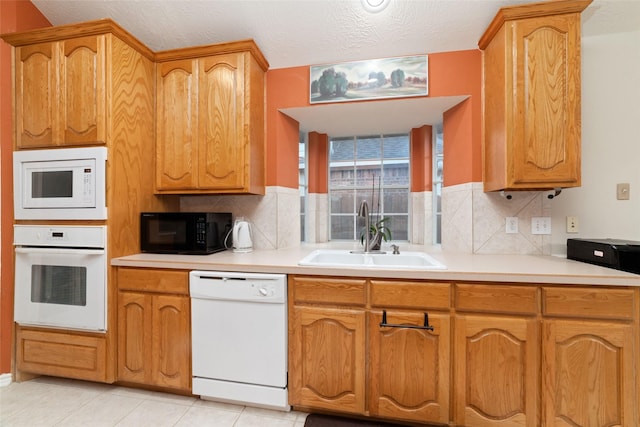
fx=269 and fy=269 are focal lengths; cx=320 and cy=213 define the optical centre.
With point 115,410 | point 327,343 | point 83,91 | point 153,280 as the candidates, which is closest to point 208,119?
point 83,91

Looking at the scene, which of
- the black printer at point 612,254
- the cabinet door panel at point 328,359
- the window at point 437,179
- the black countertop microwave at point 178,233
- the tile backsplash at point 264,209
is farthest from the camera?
the window at point 437,179

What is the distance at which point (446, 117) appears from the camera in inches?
85.2

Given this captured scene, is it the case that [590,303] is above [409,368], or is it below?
above

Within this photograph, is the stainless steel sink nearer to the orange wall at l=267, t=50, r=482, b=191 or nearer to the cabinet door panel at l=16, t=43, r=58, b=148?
the orange wall at l=267, t=50, r=482, b=191

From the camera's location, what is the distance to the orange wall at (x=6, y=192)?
1777mm

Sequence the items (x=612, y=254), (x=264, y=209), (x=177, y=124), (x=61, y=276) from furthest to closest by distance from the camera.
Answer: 1. (x=264, y=209)
2. (x=177, y=124)
3. (x=61, y=276)
4. (x=612, y=254)

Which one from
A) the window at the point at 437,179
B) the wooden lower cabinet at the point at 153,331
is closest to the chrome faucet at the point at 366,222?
the window at the point at 437,179

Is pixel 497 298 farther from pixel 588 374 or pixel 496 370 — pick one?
pixel 588 374

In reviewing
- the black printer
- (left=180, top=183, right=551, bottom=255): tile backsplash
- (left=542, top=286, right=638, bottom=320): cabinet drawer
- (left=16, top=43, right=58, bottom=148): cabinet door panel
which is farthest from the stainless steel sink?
(left=16, top=43, right=58, bottom=148): cabinet door panel

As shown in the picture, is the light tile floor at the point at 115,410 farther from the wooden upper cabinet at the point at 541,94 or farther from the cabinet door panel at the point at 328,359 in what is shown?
the wooden upper cabinet at the point at 541,94

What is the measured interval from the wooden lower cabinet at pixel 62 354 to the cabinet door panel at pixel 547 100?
279cm

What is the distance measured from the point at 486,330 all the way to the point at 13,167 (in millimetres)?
3045

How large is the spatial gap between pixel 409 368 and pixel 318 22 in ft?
7.31

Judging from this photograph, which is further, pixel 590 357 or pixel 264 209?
pixel 264 209
